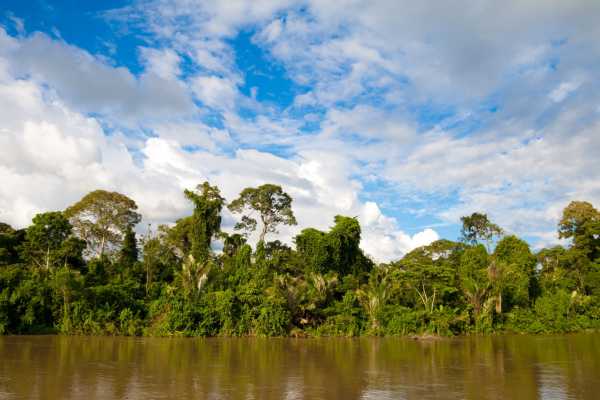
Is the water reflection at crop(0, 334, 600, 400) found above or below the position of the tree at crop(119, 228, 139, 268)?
below

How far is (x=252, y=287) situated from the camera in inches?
1061

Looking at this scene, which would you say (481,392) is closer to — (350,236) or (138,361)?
(138,361)

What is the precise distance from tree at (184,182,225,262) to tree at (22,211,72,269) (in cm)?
817

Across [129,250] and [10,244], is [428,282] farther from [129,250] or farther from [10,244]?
[10,244]

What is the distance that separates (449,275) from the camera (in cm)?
2739

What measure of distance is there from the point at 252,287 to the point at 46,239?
1456cm

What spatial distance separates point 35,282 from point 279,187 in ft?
62.0

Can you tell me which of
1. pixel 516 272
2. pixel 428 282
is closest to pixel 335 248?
pixel 428 282


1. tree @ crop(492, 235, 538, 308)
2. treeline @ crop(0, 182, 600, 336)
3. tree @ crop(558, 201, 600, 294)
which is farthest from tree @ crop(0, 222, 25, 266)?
tree @ crop(558, 201, 600, 294)

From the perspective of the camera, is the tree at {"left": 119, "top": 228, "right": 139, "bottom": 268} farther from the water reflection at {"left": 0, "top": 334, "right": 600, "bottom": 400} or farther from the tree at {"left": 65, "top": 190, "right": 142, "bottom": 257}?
the water reflection at {"left": 0, "top": 334, "right": 600, "bottom": 400}

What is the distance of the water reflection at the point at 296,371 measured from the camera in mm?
10016

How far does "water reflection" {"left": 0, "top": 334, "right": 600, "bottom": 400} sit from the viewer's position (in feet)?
32.9

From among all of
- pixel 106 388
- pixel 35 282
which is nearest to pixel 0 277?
pixel 35 282

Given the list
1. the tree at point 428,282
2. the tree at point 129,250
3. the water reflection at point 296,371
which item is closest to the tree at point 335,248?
the tree at point 428,282
